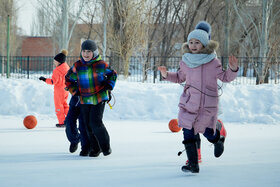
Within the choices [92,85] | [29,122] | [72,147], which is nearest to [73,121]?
[72,147]

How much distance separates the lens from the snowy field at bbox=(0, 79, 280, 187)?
13.6 feet

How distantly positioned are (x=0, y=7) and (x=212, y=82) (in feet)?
108

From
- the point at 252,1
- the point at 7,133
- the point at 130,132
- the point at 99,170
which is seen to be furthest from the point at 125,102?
the point at 252,1

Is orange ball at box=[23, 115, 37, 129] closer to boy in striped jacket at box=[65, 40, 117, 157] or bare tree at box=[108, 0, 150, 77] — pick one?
boy in striped jacket at box=[65, 40, 117, 157]

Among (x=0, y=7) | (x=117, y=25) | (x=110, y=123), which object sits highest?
(x=0, y=7)

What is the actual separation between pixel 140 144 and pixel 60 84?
8.56 feet

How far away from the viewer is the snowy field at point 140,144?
416cm

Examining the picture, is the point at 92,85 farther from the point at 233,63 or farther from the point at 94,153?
the point at 233,63

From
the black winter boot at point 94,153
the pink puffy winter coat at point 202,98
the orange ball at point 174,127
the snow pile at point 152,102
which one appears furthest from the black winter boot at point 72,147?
the snow pile at point 152,102

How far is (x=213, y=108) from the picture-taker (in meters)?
4.38

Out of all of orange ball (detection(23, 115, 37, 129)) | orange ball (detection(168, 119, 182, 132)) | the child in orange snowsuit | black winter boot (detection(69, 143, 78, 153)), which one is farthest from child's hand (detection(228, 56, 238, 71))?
orange ball (detection(23, 115, 37, 129))

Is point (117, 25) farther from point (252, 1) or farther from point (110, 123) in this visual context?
point (252, 1)

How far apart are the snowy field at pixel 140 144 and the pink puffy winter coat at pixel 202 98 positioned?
21.2 inches

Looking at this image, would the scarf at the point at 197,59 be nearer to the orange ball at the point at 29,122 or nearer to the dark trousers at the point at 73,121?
the dark trousers at the point at 73,121
